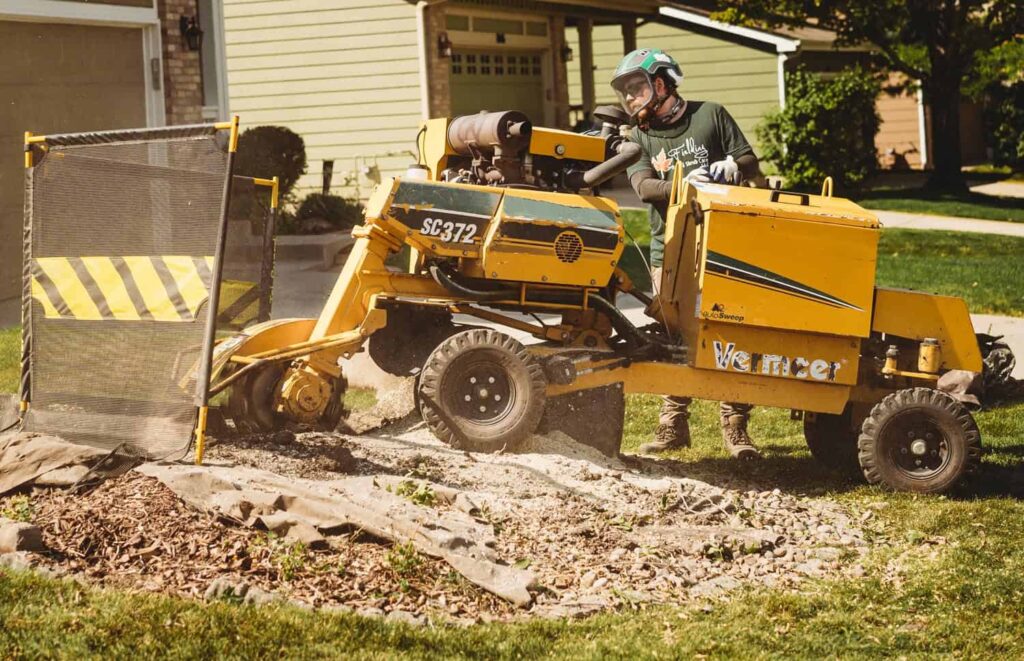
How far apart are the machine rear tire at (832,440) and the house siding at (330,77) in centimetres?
1326

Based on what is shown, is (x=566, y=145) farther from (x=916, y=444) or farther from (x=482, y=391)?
(x=916, y=444)

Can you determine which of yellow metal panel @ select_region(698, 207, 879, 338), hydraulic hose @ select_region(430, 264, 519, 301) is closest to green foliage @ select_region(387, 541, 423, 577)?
hydraulic hose @ select_region(430, 264, 519, 301)

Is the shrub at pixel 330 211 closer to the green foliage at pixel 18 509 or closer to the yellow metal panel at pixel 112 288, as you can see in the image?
the yellow metal panel at pixel 112 288

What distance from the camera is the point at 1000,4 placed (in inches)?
983

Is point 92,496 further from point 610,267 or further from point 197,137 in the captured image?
point 610,267

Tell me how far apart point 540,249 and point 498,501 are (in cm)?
159

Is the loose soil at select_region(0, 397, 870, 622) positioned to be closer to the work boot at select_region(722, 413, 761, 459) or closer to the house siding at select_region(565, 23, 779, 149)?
the work boot at select_region(722, 413, 761, 459)

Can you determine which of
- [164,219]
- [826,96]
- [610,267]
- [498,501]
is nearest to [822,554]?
[498,501]

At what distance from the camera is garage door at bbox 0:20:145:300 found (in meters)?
12.9

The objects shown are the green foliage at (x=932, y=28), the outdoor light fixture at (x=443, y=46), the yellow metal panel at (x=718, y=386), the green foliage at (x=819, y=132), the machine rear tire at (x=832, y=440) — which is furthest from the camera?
the green foliage at (x=932, y=28)

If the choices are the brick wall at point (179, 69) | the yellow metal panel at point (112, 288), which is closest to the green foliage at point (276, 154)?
the brick wall at point (179, 69)

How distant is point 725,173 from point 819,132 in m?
17.7

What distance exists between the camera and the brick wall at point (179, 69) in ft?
45.1

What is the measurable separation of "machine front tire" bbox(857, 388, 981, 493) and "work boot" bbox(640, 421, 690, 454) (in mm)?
1383
